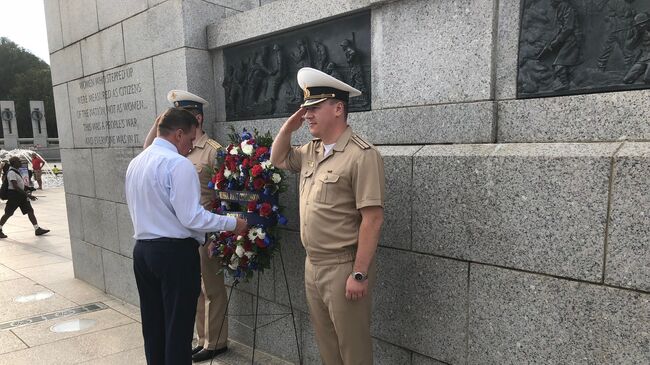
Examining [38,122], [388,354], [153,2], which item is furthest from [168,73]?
[38,122]

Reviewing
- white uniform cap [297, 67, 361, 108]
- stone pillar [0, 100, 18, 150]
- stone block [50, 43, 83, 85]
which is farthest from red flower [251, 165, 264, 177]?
stone pillar [0, 100, 18, 150]

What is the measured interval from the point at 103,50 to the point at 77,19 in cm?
84

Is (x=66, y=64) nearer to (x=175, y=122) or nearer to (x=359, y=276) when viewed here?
(x=175, y=122)

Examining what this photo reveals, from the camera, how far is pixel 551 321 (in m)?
2.25

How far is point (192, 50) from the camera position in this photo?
4184 millimetres

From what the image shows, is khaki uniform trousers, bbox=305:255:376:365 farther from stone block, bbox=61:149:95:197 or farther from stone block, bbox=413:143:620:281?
stone block, bbox=61:149:95:197

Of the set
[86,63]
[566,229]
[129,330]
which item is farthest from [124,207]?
[566,229]

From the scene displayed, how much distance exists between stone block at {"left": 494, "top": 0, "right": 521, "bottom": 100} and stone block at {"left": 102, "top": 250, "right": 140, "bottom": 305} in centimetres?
467

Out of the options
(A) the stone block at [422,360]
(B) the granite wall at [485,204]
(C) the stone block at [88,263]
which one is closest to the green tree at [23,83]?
(C) the stone block at [88,263]

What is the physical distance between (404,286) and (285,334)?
1380 mm

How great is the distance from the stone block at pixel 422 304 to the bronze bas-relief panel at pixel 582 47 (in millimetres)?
1129

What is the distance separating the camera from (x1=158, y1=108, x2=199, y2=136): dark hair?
2860mm

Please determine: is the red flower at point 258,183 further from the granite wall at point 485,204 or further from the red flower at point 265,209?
the granite wall at point 485,204

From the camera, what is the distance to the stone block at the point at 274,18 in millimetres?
3161
